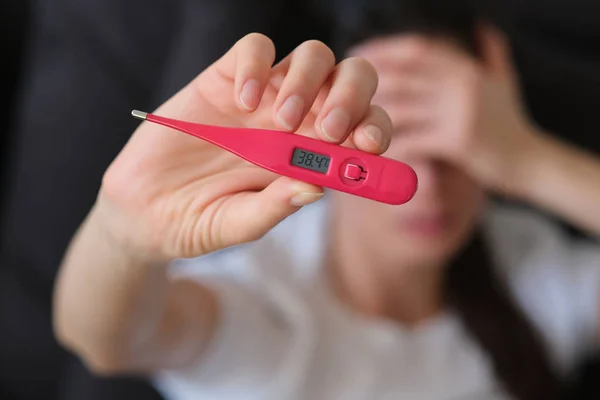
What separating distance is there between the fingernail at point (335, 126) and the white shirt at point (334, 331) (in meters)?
0.33

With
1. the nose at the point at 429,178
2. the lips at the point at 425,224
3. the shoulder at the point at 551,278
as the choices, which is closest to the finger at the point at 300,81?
the nose at the point at 429,178

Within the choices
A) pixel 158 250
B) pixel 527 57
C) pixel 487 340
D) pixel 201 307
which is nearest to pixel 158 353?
pixel 201 307

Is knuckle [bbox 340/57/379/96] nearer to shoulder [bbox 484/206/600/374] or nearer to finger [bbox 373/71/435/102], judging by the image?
finger [bbox 373/71/435/102]

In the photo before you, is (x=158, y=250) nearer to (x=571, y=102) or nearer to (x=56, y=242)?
(x=56, y=242)

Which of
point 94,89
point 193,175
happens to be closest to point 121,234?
point 193,175

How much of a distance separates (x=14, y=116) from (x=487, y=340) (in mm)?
569

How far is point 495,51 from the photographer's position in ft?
2.15

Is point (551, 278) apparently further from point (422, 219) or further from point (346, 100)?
point (346, 100)

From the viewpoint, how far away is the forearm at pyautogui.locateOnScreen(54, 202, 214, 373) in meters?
0.36

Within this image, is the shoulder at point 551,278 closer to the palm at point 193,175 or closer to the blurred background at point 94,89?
the blurred background at point 94,89

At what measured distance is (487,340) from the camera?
0.73 m

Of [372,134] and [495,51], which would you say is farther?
[495,51]

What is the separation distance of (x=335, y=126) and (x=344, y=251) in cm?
47

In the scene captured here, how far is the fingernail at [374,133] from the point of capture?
26cm
